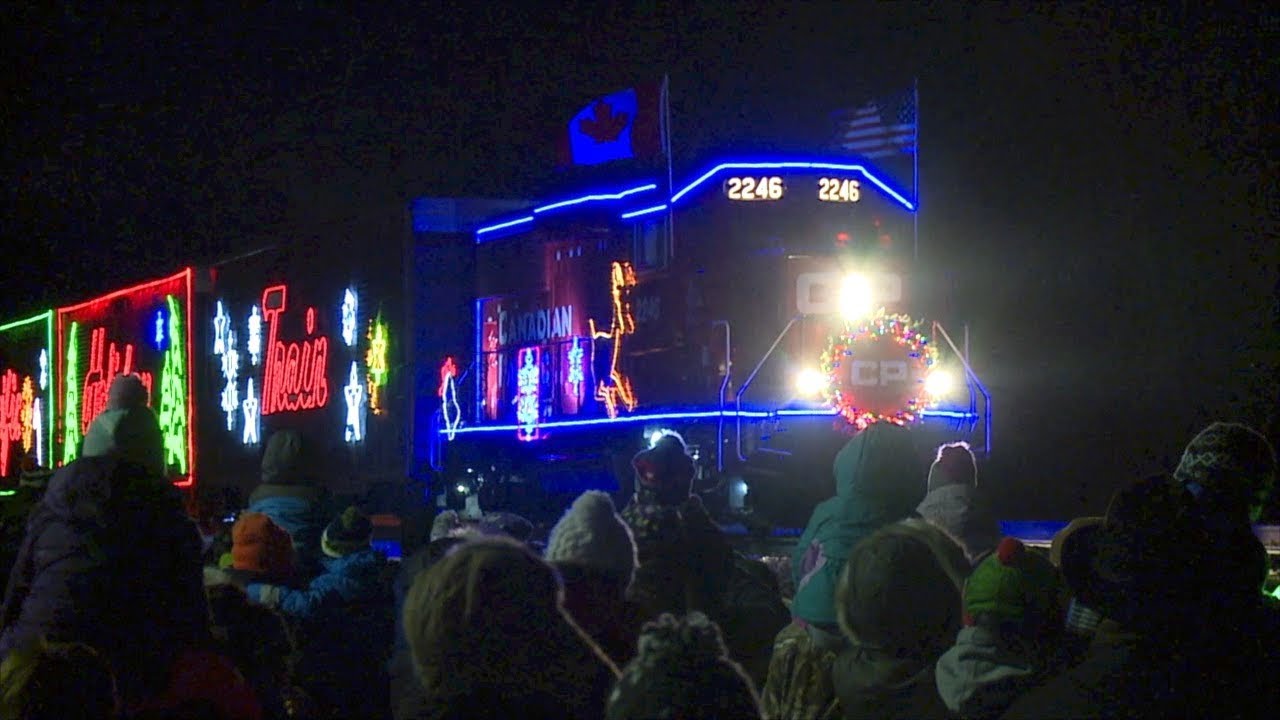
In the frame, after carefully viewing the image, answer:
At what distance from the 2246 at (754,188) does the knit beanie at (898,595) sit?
11.0 meters

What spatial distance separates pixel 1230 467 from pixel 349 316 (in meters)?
14.4

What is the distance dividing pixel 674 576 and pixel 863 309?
956 centimetres

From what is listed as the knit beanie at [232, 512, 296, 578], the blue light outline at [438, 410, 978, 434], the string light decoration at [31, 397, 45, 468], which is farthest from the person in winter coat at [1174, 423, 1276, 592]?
the string light decoration at [31, 397, 45, 468]

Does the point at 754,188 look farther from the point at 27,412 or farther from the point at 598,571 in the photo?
the point at 27,412

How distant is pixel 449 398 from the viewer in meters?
17.6

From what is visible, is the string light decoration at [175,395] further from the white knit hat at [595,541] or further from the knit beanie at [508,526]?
the white knit hat at [595,541]

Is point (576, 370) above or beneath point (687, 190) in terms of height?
beneath

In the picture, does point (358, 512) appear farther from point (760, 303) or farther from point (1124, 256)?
point (1124, 256)

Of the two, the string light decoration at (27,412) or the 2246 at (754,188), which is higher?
the 2246 at (754,188)

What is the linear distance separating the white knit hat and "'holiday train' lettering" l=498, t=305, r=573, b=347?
38.2ft

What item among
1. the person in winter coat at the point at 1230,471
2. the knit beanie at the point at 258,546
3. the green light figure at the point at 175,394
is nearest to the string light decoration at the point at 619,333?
the green light figure at the point at 175,394

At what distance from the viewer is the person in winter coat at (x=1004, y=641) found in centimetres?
478

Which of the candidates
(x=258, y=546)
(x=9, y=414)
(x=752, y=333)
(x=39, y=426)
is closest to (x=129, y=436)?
(x=258, y=546)

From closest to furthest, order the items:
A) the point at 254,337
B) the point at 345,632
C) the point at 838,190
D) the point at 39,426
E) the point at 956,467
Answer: the point at 956,467 → the point at 345,632 → the point at 838,190 → the point at 254,337 → the point at 39,426
